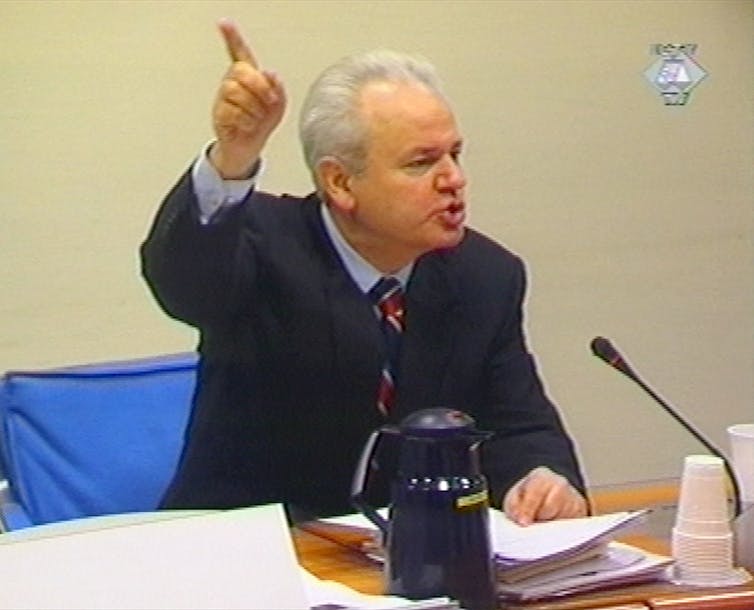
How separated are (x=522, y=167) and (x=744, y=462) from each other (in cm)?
146

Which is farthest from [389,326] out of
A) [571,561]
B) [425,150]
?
[571,561]

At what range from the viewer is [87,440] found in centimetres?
234

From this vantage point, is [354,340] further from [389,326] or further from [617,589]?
[617,589]

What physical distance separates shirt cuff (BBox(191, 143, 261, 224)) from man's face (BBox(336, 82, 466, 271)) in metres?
0.26

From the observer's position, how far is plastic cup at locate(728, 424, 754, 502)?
1.85 meters

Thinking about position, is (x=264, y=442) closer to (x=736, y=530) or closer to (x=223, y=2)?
(x=736, y=530)

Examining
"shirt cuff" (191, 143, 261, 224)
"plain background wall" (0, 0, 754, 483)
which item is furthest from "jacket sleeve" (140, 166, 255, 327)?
"plain background wall" (0, 0, 754, 483)

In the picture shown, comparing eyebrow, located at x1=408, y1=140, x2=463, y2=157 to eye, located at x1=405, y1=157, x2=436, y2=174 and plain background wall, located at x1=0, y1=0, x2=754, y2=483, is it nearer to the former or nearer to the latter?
eye, located at x1=405, y1=157, x2=436, y2=174

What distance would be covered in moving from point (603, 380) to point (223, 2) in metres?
1.22

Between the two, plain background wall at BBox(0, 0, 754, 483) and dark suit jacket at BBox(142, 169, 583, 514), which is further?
plain background wall at BBox(0, 0, 754, 483)

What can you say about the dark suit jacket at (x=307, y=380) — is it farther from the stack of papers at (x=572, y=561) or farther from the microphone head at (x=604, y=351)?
the stack of papers at (x=572, y=561)

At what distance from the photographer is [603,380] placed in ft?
11.0

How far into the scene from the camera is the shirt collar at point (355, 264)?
7.25ft

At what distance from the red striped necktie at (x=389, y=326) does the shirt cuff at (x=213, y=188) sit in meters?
0.32
